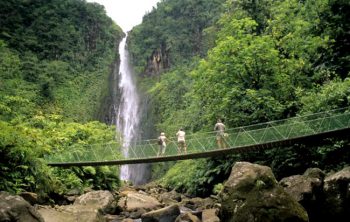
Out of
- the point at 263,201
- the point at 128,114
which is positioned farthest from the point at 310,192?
the point at 128,114

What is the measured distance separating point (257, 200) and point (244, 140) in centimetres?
448

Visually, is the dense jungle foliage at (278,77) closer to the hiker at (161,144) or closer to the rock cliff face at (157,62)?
the hiker at (161,144)

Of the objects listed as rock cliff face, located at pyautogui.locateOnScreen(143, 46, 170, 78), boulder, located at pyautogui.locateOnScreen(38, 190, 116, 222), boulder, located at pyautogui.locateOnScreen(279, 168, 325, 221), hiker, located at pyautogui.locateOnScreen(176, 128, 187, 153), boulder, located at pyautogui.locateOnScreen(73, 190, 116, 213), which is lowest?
boulder, located at pyautogui.locateOnScreen(73, 190, 116, 213)

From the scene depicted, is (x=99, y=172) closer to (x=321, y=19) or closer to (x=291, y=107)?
(x=291, y=107)

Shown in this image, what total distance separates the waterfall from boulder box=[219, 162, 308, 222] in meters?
20.8

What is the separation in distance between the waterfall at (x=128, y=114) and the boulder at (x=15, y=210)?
22108 mm

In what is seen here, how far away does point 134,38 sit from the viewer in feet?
168

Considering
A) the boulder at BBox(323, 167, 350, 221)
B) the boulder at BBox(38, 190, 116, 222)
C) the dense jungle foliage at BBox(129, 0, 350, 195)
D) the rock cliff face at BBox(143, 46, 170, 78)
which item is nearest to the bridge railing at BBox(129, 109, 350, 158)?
the dense jungle foliage at BBox(129, 0, 350, 195)

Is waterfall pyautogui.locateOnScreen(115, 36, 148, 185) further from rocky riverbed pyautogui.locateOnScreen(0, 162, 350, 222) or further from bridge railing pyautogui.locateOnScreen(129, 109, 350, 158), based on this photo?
rocky riverbed pyautogui.locateOnScreen(0, 162, 350, 222)

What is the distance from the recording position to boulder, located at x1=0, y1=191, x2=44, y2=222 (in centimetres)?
734

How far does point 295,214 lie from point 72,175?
10410mm

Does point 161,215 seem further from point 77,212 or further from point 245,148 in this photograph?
point 245,148

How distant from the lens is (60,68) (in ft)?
148

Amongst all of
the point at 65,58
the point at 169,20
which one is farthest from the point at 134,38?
the point at 65,58
